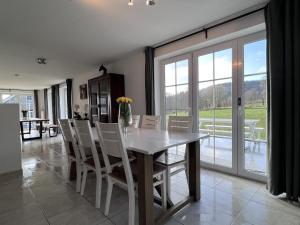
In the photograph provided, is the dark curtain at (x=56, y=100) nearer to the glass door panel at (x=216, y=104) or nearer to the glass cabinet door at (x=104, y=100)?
the glass cabinet door at (x=104, y=100)

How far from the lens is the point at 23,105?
9539 mm

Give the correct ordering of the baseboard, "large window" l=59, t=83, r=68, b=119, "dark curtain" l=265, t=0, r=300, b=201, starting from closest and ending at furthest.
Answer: "dark curtain" l=265, t=0, r=300, b=201 < the baseboard < "large window" l=59, t=83, r=68, b=119

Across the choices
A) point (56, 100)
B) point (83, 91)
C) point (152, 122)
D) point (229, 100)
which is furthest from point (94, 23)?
point (56, 100)

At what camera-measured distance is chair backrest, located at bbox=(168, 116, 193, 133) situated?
2.11m

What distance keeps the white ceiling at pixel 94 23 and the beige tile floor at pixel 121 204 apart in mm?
2210

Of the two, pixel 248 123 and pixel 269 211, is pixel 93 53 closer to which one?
pixel 248 123

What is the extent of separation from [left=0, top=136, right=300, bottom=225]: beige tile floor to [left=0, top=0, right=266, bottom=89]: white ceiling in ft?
7.25

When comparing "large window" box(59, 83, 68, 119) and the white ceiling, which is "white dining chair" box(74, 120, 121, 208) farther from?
"large window" box(59, 83, 68, 119)

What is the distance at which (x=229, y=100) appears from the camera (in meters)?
2.58

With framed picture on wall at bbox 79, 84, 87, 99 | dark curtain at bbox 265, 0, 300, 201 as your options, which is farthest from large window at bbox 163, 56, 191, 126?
framed picture on wall at bbox 79, 84, 87, 99

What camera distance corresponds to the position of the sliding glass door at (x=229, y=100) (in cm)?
232

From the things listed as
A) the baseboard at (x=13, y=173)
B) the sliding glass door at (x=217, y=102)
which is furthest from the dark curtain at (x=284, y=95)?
the baseboard at (x=13, y=173)

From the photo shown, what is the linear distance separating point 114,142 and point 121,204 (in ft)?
2.79

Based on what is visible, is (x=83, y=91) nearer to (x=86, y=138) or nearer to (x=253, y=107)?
(x=86, y=138)
